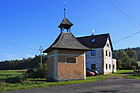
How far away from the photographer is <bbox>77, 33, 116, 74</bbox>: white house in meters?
34.0

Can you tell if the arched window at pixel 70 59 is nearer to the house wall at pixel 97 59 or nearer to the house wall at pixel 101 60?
the house wall at pixel 101 60

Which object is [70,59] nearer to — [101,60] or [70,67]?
[70,67]

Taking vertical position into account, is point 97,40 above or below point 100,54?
above

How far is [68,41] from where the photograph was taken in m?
21.0

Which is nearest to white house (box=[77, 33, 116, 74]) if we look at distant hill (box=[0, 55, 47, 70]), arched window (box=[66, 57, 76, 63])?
arched window (box=[66, 57, 76, 63])

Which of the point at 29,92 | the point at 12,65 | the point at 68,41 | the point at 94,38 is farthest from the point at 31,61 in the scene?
the point at 29,92

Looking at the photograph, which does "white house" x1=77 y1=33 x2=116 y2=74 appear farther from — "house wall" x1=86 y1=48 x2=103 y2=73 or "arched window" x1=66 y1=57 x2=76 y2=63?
"arched window" x1=66 y1=57 x2=76 y2=63

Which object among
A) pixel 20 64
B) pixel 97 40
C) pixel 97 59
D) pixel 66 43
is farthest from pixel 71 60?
pixel 20 64

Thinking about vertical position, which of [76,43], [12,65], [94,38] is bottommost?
[12,65]

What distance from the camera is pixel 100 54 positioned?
3425cm

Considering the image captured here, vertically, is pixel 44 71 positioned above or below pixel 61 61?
below

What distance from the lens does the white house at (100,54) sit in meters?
34.0

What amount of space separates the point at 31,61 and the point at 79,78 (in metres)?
88.8

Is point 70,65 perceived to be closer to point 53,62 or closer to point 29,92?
point 53,62
